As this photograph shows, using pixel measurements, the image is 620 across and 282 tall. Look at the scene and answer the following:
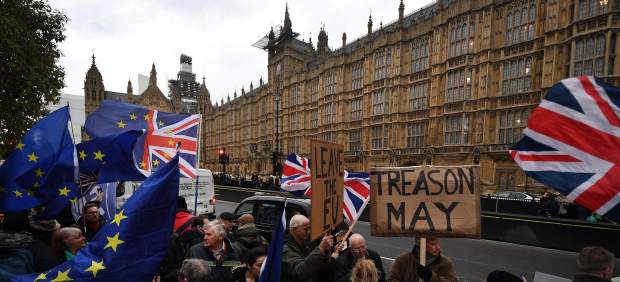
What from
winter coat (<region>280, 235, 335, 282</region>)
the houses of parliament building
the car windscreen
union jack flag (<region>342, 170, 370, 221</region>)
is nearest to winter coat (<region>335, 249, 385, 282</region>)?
winter coat (<region>280, 235, 335, 282</region>)

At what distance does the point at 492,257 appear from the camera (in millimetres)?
9086

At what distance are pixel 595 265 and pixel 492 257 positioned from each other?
7168mm

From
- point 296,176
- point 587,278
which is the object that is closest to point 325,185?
point 587,278

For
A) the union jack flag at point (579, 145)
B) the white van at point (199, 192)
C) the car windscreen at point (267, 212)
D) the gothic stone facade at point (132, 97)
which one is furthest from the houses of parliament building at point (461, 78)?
the gothic stone facade at point (132, 97)

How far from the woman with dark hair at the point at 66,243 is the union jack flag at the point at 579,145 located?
15.4 ft

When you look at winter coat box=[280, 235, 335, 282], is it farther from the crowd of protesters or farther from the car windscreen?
the car windscreen

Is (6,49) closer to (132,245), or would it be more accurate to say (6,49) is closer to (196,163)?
(196,163)

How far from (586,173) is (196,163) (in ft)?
19.7

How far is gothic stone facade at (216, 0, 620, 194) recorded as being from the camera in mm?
19375

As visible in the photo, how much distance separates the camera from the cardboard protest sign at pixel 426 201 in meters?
3.45

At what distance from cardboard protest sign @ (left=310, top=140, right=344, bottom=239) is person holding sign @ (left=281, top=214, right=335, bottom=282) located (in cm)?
15

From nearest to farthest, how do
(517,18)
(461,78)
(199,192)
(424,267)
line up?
(424,267) → (199,192) → (517,18) → (461,78)

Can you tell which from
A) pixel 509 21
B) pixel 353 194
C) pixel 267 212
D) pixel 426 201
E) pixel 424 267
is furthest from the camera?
pixel 509 21

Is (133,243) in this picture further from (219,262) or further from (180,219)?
(180,219)
